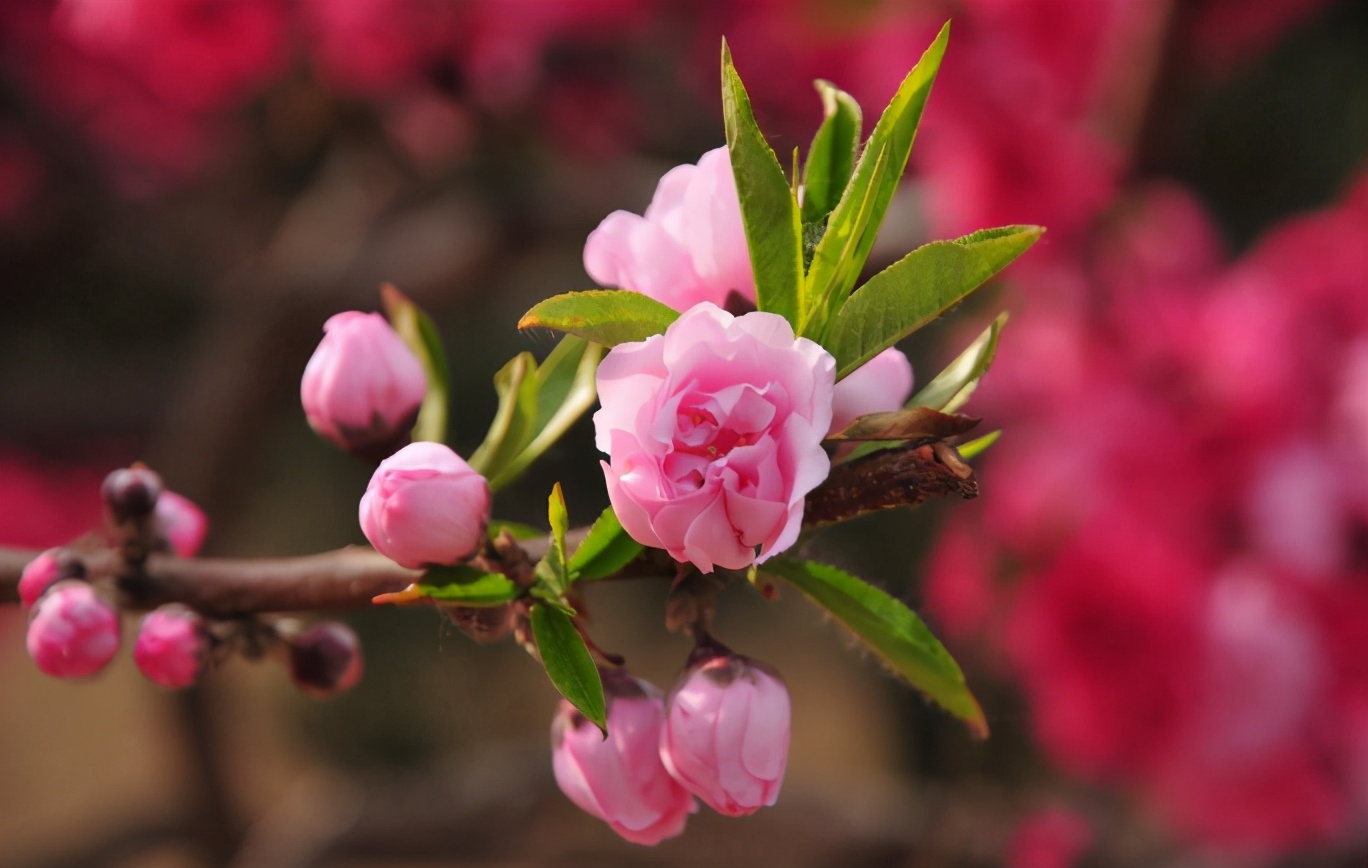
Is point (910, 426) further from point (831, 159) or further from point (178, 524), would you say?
point (178, 524)

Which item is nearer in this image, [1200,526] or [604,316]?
[604,316]

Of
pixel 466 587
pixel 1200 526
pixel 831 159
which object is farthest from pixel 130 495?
pixel 1200 526

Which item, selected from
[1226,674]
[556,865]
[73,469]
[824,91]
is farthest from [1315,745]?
[73,469]

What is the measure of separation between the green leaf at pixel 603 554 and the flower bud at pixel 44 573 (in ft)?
0.54

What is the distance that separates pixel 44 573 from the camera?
34cm

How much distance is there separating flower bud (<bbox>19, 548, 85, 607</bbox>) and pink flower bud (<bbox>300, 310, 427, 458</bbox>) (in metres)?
0.08

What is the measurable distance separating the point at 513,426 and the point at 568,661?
0.09 metres

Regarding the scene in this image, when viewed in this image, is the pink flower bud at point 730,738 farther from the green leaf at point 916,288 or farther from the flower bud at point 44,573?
the flower bud at point 44,573

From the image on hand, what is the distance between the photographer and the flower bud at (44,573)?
1.11ft

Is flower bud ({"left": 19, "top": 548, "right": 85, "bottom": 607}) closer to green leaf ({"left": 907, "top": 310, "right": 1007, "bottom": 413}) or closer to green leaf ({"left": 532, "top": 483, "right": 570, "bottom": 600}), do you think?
green leaf ({"left": 532, "top": 483, "right": 570, "bottom": 600})

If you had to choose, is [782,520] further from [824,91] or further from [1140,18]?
[1140,18]

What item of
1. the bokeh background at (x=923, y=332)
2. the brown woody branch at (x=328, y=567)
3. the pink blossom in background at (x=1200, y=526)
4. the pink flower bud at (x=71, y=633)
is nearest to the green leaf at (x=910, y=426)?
the brown woody branch at (x=328, y=567)

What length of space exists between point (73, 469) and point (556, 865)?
0.94 meters

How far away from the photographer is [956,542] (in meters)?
1.35
